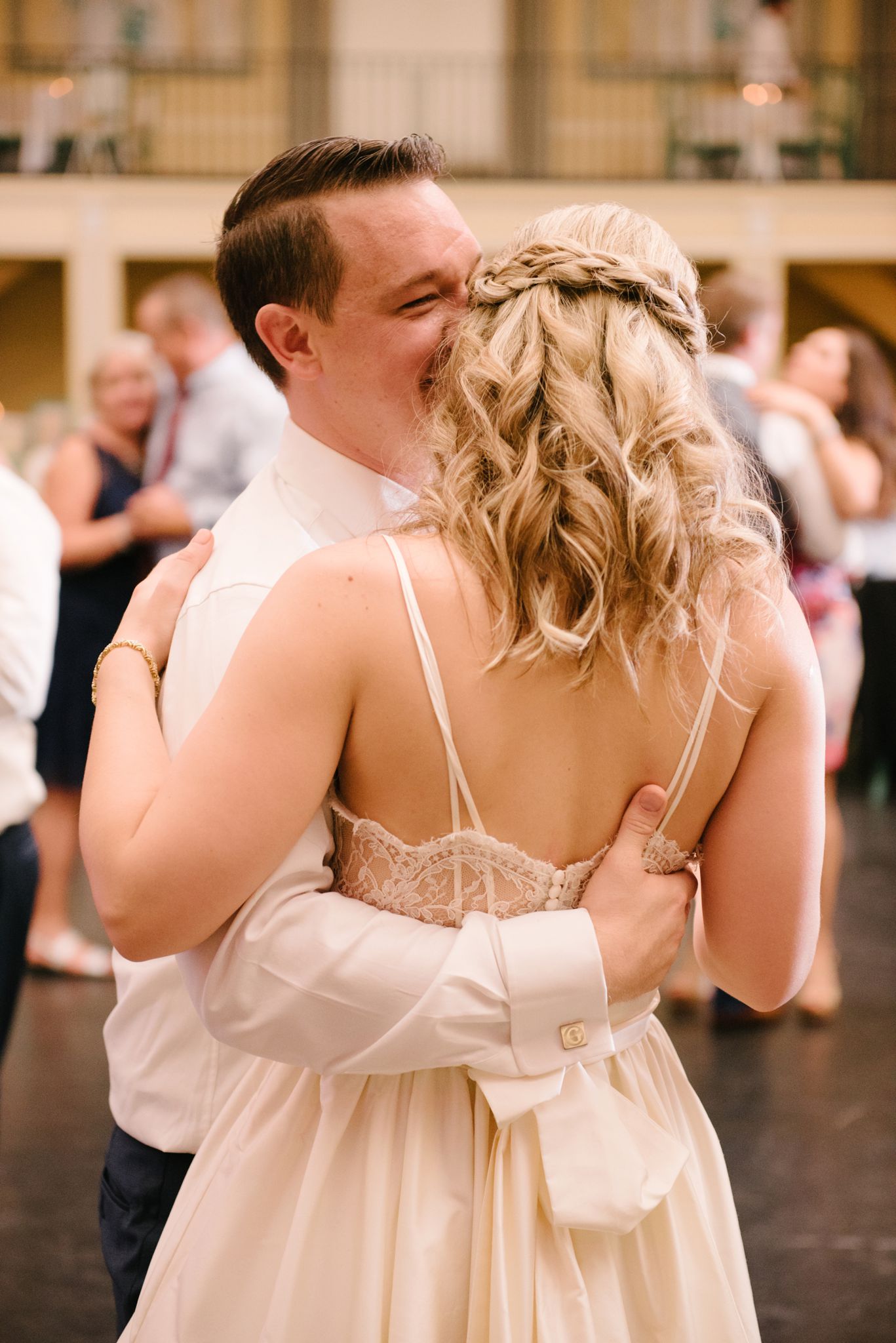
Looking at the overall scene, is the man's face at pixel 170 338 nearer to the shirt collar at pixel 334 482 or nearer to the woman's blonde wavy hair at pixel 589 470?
the shirt collar at pixel 334 482

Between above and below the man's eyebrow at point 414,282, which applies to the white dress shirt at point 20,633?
below

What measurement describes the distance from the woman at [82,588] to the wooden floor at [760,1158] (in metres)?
0.21

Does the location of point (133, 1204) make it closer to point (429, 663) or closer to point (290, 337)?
A: point (429, 663)

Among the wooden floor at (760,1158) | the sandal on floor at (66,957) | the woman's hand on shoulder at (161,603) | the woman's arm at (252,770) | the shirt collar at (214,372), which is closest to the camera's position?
the woman's arm at (252,770)

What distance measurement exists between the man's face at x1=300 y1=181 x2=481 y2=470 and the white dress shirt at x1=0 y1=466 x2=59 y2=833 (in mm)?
1159

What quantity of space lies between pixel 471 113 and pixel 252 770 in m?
13.3

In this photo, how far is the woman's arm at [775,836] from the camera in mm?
1038

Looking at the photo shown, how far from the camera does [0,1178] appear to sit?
2.80 m

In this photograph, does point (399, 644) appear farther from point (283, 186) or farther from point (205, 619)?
point (283, 186)

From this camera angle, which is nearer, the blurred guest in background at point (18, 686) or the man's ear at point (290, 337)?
the man's ear at point (290, 337)

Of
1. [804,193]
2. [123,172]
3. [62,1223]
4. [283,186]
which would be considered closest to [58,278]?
[123,172]

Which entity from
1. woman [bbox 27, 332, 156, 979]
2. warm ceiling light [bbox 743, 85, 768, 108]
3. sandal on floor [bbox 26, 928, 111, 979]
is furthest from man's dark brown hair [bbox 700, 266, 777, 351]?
warm ceiling light [bbox 743, 85, 768, 108]

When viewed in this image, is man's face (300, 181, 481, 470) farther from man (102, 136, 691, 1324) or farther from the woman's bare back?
the woman's bare back

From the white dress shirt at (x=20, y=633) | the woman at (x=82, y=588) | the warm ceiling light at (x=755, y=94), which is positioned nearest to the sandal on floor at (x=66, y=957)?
the woman at (x=82, y=588)
